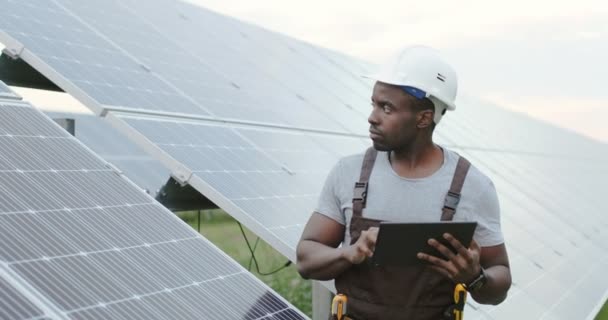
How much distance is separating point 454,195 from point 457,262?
34 cm

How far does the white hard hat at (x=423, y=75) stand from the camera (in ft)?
13.7

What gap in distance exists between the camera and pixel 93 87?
7.22 metres

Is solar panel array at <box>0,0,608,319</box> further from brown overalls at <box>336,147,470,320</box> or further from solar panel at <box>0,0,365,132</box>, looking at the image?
brown overalls at <box>336,147,470,320</box>

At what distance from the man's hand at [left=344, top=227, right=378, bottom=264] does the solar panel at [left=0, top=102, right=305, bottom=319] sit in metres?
0.77

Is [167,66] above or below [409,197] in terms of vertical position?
below

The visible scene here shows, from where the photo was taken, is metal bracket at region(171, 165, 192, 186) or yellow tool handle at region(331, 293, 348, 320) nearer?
yellow tool handle at region(331, 293, 348, 320)

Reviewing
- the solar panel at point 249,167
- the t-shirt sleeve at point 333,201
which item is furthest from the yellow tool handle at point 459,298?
the solar panel at point 249,167

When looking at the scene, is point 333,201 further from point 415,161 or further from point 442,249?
point 442,249

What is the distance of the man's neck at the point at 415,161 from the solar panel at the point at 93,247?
1025 mm

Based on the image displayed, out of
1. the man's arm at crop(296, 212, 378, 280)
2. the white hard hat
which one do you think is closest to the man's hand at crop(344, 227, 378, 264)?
the man's arm at crop(296, 212, 378, 280)

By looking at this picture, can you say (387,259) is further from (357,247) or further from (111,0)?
(111,0)

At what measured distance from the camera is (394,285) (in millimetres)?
4078

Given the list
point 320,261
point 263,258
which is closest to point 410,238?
point 320,261

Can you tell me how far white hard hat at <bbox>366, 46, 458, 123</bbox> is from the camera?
164 inches
